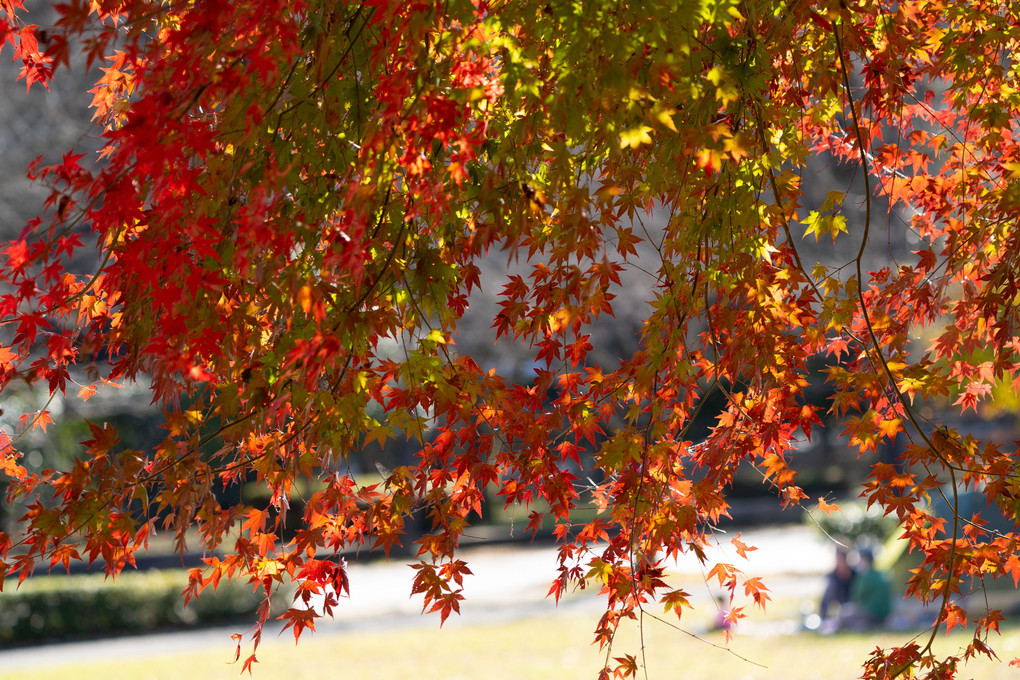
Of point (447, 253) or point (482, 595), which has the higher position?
point (447, 253)

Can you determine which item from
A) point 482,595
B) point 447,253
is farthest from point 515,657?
point 447,253

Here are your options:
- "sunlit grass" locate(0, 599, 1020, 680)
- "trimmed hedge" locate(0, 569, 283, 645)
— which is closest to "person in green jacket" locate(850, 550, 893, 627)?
"sunlit grass" locate(0, 599, 1020, 680)

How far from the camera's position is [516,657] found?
8680mm

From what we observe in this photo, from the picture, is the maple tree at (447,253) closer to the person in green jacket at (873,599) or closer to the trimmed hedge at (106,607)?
the person in green jacket at (873,599)

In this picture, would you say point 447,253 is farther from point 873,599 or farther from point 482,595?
point 482,595

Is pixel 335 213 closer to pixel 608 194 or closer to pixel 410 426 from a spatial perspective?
pixel 410 426

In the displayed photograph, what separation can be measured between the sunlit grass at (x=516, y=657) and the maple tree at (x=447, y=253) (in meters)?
4.84

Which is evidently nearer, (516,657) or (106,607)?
(516,657)

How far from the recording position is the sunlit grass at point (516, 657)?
7891 mm

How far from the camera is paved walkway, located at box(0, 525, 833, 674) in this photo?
34.6ft

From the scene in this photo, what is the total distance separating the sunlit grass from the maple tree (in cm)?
484

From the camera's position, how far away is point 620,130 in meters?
2.28

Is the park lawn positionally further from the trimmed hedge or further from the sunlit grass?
the trimmed hedge

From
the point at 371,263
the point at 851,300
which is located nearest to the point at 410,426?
the point at 371,263
